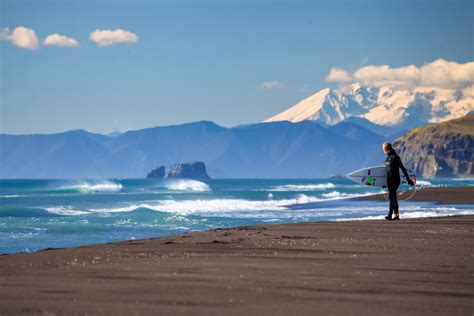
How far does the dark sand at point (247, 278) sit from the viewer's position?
660cm

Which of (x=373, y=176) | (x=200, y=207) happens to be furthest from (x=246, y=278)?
(x=200, y=207)

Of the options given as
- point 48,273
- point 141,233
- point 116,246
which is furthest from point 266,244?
point 141,233

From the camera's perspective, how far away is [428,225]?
17.2 meters

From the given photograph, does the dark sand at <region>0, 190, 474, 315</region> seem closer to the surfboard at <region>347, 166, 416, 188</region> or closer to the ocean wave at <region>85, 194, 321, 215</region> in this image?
the surfboard at <region>347, 166, 416, 188</region>

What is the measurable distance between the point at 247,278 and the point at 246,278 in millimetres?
13

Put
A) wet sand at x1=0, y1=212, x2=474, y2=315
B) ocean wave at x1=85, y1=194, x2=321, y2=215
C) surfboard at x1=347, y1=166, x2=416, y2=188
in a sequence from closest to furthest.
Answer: wet sand at x1=0, y1=212, x2=474, y2=315 < surfboard at x1=347, y1=166, x2=416, y2=188 < ocean wave at x1=85, y1=194, x2=321, y2=215

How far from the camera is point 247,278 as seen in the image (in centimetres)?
816

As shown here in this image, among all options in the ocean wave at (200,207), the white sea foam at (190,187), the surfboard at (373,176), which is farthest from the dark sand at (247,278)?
the white sea foam at (190,187)

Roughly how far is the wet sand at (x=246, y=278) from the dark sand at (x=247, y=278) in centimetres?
1

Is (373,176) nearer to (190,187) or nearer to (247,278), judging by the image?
(247,278)

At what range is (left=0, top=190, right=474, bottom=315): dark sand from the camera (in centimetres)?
660

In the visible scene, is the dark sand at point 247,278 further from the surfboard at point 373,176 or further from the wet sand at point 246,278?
the surfboard at point 373,176

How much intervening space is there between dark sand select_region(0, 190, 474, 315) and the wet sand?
0.01m

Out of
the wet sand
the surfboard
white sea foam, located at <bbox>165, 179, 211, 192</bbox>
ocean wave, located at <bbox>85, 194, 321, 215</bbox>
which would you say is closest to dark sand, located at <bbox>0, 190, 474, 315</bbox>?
the wet sand
